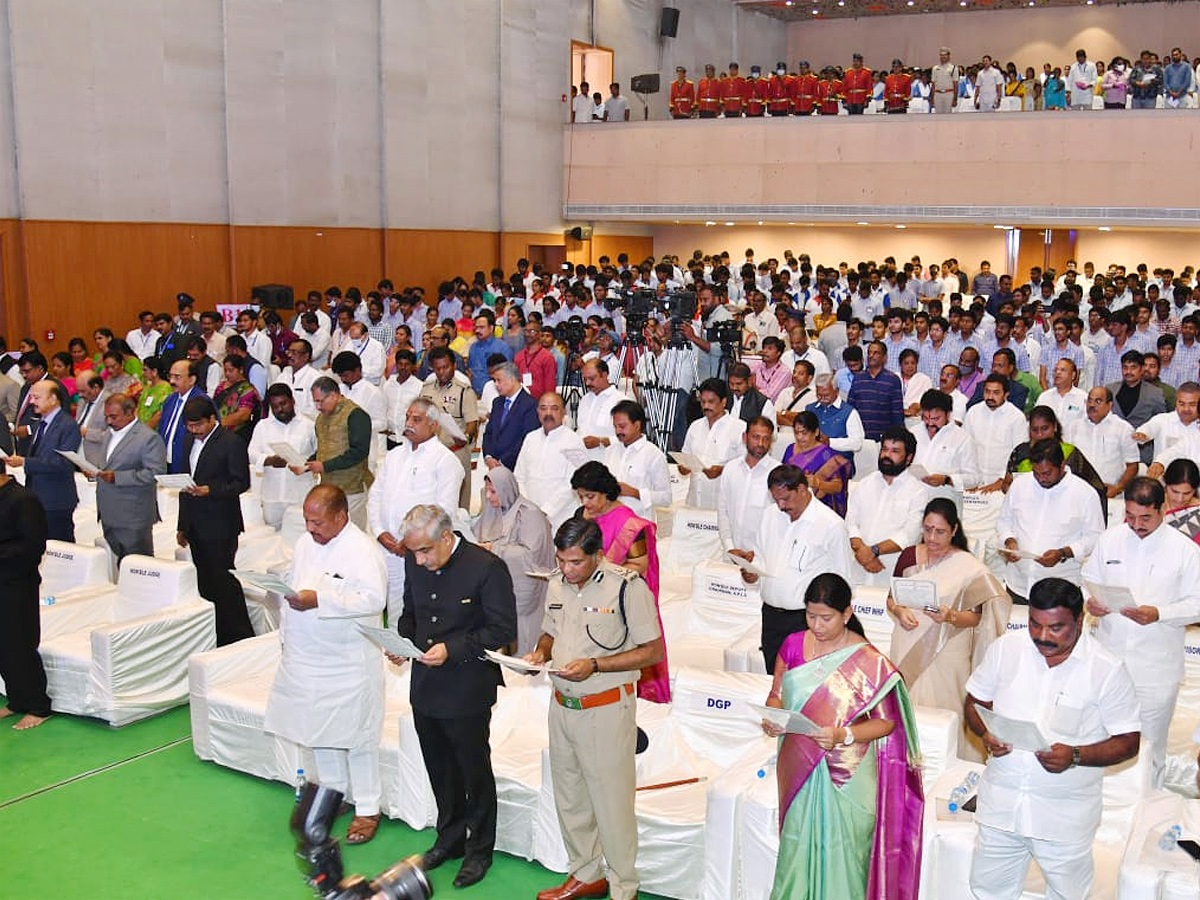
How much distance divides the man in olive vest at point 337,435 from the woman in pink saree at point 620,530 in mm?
2848

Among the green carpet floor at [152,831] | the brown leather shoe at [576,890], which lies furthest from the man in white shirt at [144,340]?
the brown leather shoe at [576,890]

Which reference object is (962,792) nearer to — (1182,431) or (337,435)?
(1182,431)

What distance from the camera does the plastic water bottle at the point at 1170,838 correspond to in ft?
14.6

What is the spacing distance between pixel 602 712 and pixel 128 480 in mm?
4170

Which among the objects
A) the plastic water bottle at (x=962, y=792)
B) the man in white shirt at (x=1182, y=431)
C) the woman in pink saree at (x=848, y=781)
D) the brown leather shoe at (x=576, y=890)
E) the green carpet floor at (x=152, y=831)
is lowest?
the green carpet floor at (x=152, y=831)

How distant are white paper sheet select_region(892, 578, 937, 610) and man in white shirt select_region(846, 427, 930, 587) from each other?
139 centimetres

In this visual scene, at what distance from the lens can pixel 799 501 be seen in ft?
19.7

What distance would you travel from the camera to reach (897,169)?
859 inches

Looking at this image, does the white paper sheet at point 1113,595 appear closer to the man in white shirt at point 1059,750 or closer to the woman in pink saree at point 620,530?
the man in white shirt at point 1059,750

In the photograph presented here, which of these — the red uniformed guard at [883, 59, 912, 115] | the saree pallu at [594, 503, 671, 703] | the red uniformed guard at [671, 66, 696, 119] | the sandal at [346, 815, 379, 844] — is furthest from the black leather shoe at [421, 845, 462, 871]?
the red uniformed guard at [671, 66, 696, 119]

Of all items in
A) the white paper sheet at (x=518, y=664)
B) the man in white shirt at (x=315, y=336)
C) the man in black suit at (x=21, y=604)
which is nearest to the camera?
the white paper sheet at (x=518, y=664)

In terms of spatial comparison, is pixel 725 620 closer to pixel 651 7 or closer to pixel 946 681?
pixel 946 681

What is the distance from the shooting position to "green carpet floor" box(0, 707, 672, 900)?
5.53m

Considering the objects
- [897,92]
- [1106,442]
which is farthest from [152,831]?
[897,92]
